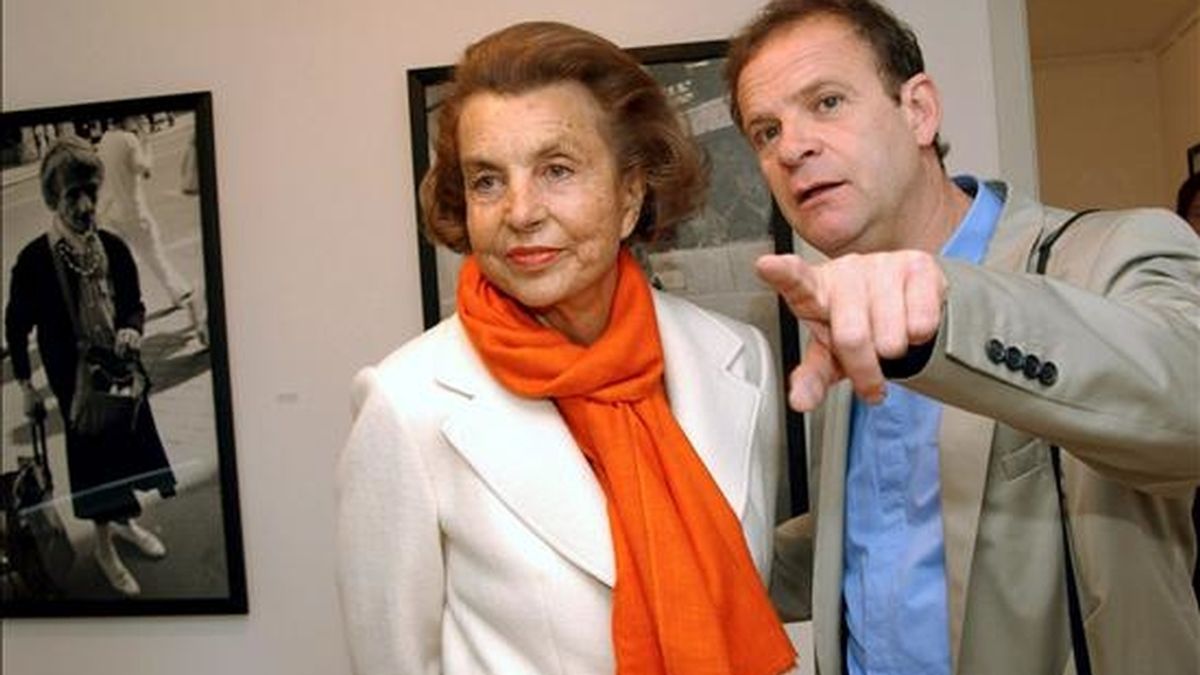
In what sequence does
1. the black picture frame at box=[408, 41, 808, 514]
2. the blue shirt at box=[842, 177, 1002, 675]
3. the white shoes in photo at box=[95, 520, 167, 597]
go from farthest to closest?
the white shoes in photo at box=[95, 520, 167, 597]
the black picture frame at box=[408, 41, 808, 514]
the blue shirt at box=[842, 177, 1002, 675]

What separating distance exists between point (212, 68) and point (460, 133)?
3.84 feet

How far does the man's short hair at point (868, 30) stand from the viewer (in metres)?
1.09

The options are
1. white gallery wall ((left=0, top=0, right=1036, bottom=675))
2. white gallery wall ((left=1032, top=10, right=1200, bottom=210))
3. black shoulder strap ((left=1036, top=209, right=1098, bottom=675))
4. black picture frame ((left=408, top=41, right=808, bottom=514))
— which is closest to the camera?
black shoulder strap ((left=1036, top=209, right=1098, bottom=675))

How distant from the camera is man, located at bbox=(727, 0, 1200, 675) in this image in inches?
26.1

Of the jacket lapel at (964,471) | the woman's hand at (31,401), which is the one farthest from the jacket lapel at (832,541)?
the woman's hand at (31,401)

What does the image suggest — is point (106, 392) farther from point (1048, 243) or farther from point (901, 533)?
point (1048, 243)

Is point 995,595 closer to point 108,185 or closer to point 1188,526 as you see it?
point 1188,526

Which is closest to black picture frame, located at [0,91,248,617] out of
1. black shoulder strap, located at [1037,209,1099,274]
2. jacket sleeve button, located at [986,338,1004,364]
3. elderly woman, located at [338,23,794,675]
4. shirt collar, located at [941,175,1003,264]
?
elderly woman, located at [338,23,794,675]

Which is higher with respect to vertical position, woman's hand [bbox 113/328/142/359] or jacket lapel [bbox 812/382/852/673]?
woman's hand [bbox 113/328/142/359]

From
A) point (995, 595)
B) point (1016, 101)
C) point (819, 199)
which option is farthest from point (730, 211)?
point (995, 595)

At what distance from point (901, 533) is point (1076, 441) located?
40cm

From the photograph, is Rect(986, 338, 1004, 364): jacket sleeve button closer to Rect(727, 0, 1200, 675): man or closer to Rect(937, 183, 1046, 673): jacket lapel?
Rect(727, 0, 1200, 675): man

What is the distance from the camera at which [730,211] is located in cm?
189

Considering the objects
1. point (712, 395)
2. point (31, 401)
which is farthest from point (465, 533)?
point (31, 401)
